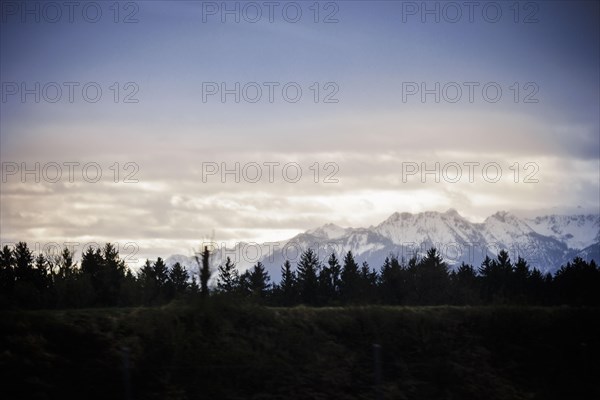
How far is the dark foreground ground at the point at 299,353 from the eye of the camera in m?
17.9

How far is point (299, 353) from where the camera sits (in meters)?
20.9

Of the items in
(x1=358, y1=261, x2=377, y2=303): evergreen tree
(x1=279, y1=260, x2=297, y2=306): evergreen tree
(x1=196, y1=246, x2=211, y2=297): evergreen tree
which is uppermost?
(x1=196, y1=246, x2=211, y2=297): evergreen tree

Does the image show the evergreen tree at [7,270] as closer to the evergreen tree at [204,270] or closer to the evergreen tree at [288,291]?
the evergreen tree at [288,291]

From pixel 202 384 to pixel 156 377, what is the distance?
1.36m

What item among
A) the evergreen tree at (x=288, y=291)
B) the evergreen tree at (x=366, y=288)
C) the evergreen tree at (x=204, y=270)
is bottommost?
the evergreen tree at (x=288, y=291)

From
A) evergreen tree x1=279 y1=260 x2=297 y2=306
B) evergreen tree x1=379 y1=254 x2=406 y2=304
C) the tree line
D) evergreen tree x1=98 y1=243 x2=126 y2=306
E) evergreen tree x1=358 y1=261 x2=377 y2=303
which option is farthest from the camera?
evergreen tree x1=279 y1=260 x2=297 y2=306

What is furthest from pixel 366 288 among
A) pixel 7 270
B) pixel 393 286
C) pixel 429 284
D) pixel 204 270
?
pixel 7 270

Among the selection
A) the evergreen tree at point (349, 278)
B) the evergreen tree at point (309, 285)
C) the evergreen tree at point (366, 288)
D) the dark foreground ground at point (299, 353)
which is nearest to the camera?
the dark foreground ground at point (299, 353)

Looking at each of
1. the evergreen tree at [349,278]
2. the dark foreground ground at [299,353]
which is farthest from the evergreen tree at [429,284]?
the dark foreground ground at [299,353]

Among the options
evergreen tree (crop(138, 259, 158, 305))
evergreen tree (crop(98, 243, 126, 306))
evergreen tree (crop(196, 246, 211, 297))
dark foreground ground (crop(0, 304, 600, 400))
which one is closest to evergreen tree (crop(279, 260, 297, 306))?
evergreen tree (crop(138, 259, 158, 305))

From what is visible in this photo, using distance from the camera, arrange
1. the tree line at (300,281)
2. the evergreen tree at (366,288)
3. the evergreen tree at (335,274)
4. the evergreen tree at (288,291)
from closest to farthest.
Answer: the evergreen tree at (366,288) < the tree line at (300,281) < the evergreen tree at (288,291) < the evergreen tree at (335,274)

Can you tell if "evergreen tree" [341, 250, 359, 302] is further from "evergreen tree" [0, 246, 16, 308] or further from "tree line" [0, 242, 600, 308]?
"evergreen tree" [0, 246, 16, 308]

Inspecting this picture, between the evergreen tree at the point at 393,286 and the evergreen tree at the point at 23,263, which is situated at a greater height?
the evergreen tree at the point at 23,263

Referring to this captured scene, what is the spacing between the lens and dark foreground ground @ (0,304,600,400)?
17.9 m
